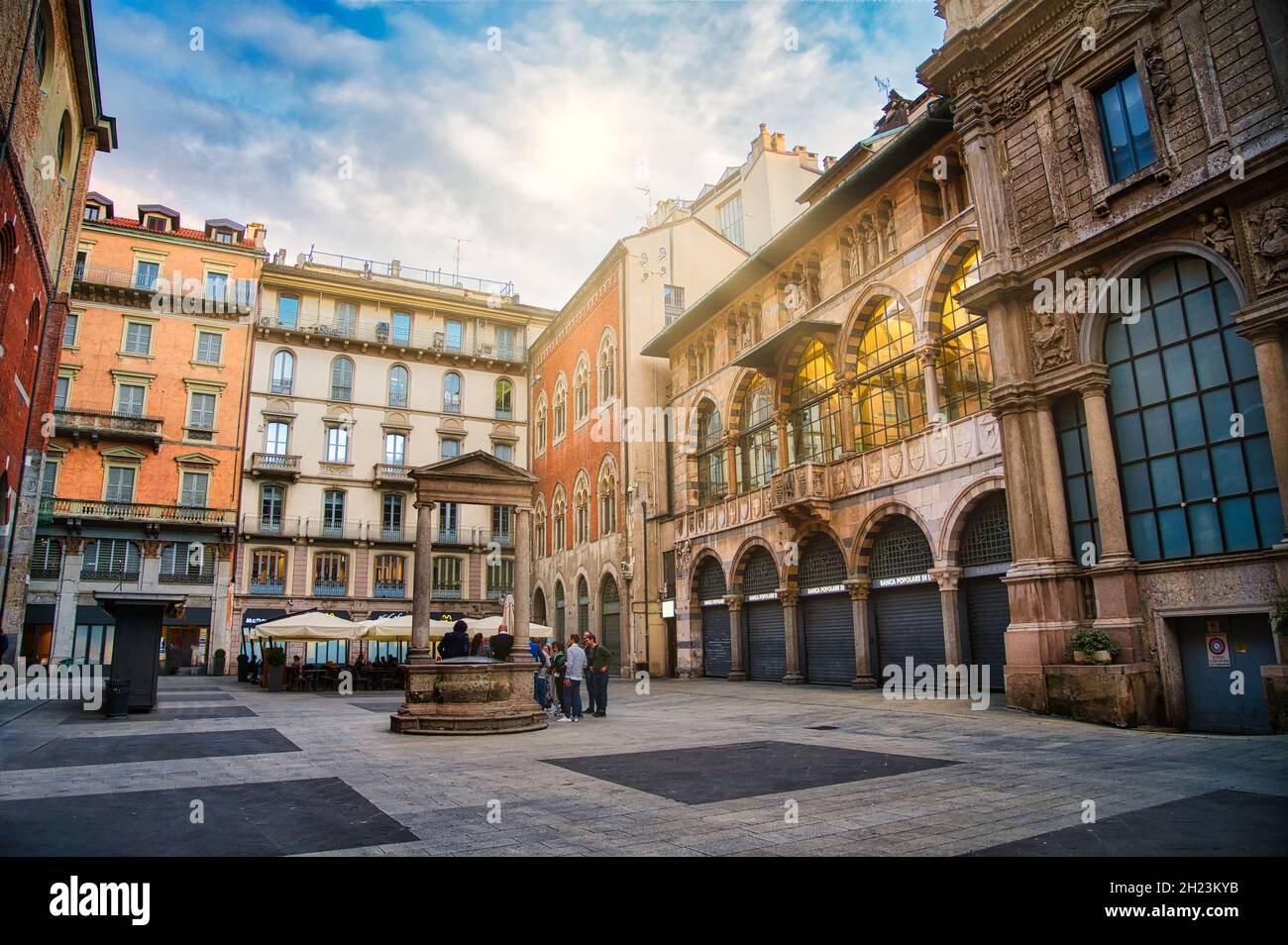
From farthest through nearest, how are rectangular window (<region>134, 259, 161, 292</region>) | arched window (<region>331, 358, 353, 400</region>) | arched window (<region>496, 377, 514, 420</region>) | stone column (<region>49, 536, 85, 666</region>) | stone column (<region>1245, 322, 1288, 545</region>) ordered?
arched window (<region>496, 377, 514, 420</region>) → arched window (<region>331, 358, 353, 400</region>) → rectangular window (<region>134, 259, 161, 292</region>) → stone column (<region>49, 536, 85, 666</region>) → stone column (<region>1245, 322, 1288, 545</region>)

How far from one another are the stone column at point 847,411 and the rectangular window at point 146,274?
37.6m

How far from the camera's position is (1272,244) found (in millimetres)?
11305

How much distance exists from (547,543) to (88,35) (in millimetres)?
29710

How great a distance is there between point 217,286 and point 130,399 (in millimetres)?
7606

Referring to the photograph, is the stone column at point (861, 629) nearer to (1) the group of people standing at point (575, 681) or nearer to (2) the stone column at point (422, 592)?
(1) the group of people standing at point (575, 681)

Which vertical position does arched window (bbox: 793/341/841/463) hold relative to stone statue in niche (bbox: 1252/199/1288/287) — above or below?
above

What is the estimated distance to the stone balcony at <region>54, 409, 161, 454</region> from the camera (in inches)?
1526

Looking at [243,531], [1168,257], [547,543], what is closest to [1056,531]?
[1168,257]

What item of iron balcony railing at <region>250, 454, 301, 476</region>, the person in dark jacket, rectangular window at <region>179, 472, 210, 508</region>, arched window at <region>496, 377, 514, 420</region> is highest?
arched window at <region>496, 377, 514, 420</region>

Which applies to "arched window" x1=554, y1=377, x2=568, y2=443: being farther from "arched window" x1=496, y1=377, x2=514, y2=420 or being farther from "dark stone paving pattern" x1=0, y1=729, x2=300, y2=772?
"dark stone paving pattern" x1=0, y1=729, x2=300, y2=772

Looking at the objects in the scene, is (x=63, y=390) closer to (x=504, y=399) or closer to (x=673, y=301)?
(x=504, y=399)

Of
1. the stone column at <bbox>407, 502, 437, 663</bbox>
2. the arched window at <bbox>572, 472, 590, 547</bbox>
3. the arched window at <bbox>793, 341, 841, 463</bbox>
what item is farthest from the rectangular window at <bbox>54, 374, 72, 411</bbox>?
the arched window at <bbox>793, 341, 841, 463</bbox>

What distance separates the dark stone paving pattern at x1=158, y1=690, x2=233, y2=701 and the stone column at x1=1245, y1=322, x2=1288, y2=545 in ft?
77.1
